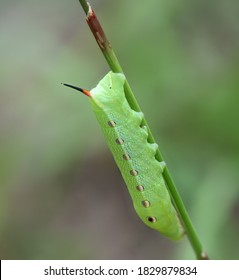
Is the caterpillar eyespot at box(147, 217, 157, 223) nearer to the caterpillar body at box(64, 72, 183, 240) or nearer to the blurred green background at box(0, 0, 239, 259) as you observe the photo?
the caterpillar body at box(64, 72, 183, 240)

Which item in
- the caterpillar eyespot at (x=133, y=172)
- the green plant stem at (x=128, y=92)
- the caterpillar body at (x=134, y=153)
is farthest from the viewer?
the caterpillar eyespot at (x=133, y=172)

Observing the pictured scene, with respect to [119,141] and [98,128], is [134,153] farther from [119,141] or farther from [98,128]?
[98,128]

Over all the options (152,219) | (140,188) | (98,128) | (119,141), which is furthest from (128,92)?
(98,128)

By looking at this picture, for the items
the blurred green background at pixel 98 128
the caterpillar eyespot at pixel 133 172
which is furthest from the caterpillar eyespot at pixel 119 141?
the blurred green background at pixel 98 128

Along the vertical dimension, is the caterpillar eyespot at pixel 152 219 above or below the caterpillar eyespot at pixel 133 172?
below

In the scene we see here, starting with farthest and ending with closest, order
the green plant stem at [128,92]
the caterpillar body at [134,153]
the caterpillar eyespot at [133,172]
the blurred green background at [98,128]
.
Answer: the blurred green background at [98,128] → the caterpillar eyespot at [133,172] → the caterpillar body at [134,153] → the green plant stem at [128,92]

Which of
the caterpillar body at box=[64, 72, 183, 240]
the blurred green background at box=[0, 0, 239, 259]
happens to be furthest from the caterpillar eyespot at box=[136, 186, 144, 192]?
the blurred green background at box=[0, 0, 239, 259]

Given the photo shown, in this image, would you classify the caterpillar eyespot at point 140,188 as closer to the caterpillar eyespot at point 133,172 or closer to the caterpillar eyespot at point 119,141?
the caterpillar eyespot at point 133,172
